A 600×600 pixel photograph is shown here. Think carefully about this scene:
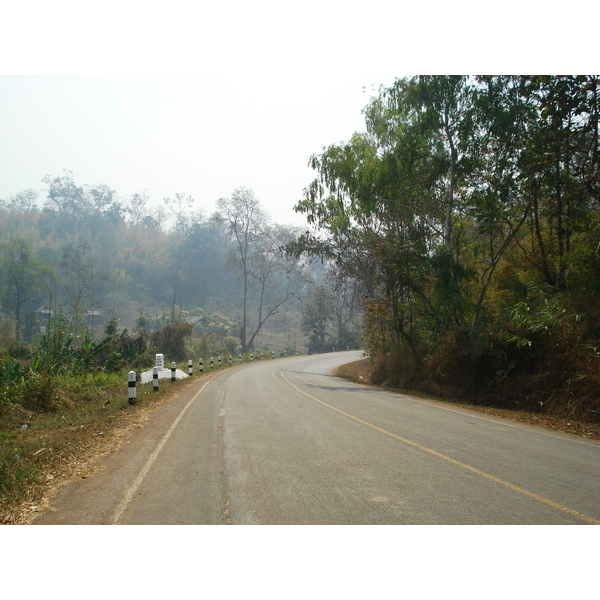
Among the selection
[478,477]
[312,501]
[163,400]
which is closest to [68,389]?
[163,400]

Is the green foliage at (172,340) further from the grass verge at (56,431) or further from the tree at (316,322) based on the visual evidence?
the tree at (316,322)

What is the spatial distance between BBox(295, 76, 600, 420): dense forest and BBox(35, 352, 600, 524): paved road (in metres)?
4.28

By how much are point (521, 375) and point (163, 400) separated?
36.7 ft

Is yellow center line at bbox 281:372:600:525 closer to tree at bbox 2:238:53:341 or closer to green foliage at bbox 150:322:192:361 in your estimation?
green foliage at bbox 150:322:192:361

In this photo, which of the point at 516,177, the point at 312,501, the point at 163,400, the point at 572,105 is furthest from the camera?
the point at 516,177

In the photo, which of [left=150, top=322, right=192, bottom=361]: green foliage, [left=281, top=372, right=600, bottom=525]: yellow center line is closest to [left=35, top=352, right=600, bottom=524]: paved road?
[left=281, top=372, right=600, bottom=525]: yellow center line

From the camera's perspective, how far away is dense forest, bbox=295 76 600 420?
12750 millimetres

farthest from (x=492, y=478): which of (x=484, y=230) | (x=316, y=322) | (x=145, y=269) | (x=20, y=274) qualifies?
(x=145, y=269)

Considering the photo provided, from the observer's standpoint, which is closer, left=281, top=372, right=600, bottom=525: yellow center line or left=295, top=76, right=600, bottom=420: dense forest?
left=281, top=372, right=600, bottom=525: yellow center line

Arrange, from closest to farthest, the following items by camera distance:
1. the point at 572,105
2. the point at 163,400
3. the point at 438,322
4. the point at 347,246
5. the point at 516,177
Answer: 1. the point at 572,105
2. the point at 163,400
3. the point at 516,177
4. the point at 438,322
5. the point at 347,246

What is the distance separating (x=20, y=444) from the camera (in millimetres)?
7871

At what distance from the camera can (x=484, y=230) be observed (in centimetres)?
1691

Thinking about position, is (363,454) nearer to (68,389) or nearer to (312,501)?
(312,501)

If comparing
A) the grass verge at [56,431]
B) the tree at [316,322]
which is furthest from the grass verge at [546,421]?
the tree at [316,322]
